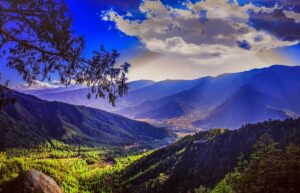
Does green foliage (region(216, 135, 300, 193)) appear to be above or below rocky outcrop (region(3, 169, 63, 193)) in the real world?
above

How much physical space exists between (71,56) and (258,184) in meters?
17.6

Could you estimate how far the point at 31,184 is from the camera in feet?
72.4

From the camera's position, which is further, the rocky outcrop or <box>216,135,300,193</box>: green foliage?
<box>216,135,300,193</box>: green foliage

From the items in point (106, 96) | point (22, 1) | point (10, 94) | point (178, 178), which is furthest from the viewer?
point (178, 178)

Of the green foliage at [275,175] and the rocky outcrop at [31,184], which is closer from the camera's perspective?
the rocky outcrop at [31,184]

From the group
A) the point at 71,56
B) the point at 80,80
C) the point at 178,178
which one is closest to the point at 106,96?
the point at 80,80

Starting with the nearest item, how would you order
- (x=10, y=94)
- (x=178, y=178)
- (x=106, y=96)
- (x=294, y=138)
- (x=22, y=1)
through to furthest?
1. (x=22, y=1)
2. (x=10, y=94)
3. (x=106, y=96)
4. (x=294, y=138)
5. (x=178, y=178)

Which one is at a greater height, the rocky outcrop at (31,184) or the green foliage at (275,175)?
the green foliage at (275,175)

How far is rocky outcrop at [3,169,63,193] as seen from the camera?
71.9ft

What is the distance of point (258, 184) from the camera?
24.2m

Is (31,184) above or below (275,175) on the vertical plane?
below

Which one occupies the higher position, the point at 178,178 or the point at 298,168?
the point at 298,168

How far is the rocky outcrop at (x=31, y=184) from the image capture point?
2191 cm

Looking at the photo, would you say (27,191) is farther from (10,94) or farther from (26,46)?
(26,46)
